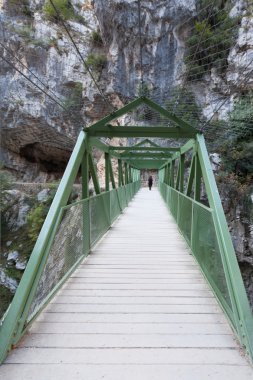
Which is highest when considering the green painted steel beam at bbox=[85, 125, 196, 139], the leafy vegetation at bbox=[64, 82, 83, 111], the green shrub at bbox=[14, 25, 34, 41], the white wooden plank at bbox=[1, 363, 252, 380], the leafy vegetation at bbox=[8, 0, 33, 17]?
the leafy vegetation at bbox=[8, 0, 33, 17]

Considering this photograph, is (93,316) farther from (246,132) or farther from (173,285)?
(246,132)

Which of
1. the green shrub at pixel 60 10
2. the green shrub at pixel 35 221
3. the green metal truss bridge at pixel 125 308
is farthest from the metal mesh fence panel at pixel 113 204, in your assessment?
the green shrub at pixel 60 10

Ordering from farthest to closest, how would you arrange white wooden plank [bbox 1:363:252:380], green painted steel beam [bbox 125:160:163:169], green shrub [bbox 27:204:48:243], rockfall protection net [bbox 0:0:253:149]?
green painted steel beam [bbox 125:160:163:169] → rockfall protection net [bbox 0:0:253:149] → green shrub [bbox 27:204:48:243] → white wooden plank [bbox 1:363:252:380]

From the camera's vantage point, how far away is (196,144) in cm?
520

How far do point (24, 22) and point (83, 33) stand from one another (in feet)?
20.1

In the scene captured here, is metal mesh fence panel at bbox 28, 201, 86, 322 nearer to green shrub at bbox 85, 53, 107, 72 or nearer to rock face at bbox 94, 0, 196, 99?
rock face at bbox 94, 0, 196, 99

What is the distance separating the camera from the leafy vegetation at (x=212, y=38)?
18.4 m

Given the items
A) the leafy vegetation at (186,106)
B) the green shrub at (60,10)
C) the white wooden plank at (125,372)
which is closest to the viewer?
the white wooden plank at (125,372)

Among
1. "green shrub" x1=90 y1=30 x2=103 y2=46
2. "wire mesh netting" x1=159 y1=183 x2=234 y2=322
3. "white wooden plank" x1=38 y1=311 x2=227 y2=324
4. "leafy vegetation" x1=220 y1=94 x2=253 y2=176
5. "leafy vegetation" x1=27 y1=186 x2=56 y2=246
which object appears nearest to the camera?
"white wooden plank" x1=38 y1=311 x2=227 y2=324

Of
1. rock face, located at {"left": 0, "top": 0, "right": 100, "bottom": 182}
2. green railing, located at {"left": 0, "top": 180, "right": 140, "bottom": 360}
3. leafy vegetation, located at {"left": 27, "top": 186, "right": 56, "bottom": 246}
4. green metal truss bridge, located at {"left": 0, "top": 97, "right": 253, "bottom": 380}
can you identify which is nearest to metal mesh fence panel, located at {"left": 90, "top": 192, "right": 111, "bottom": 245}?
green railing, located at {"left": 0, "top": 180, "right": 140, "bottom": 360}

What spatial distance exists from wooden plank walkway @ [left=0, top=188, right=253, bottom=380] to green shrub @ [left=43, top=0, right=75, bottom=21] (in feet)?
95.4

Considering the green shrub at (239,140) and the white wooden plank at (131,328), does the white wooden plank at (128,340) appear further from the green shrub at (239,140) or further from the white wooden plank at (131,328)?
the green shrub at (239,140)

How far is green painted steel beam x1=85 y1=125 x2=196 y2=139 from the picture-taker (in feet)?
17.6

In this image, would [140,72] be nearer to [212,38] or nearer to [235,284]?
[212,38]
